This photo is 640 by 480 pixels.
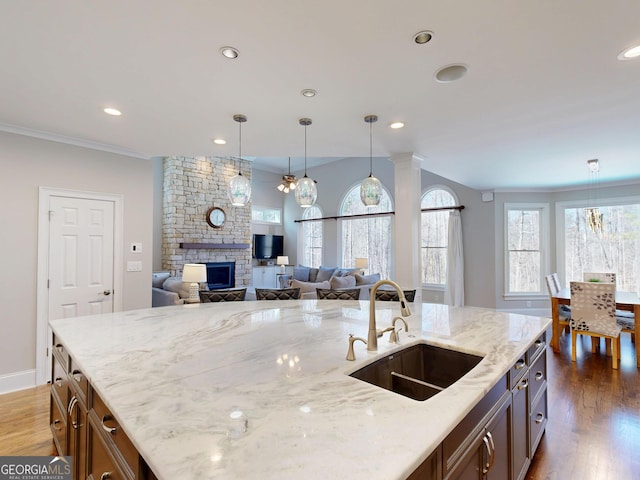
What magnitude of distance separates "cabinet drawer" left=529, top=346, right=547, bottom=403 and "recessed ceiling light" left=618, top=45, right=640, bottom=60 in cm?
192

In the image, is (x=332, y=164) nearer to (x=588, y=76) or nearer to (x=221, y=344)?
(x=588, y=76)

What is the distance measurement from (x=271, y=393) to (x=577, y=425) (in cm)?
277

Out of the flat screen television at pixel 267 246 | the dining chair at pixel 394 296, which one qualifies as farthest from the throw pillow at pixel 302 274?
the dining chair at pixel 394 296

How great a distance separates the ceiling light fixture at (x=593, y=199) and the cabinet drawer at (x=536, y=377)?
11.0 ft

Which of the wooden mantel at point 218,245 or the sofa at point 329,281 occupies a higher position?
the wooden mantel at point 218,245

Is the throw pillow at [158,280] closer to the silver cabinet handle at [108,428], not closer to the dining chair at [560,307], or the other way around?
the silver cabinet handle at [108,428]

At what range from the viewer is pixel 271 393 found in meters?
1.13

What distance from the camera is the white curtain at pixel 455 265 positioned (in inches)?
263

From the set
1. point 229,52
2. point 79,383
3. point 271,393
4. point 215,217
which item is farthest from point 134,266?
point 215,217

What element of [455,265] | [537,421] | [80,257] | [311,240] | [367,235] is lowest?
[537,421]

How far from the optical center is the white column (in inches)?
152

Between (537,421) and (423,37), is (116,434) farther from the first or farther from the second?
(537,421)

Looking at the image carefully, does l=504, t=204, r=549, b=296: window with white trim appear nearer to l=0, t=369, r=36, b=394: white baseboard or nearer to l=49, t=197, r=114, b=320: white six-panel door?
l=49, t=197, r=114, b=320: white six-panel door

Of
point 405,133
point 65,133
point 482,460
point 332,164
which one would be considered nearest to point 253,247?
point 332,164
